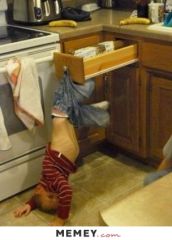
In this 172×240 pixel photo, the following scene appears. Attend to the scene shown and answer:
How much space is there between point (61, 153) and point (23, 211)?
15.2 inches

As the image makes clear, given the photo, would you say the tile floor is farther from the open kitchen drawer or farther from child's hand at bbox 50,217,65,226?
the open kitchen drawer

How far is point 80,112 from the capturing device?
77.9 inches

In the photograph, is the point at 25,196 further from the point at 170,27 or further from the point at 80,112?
the point at 170,27

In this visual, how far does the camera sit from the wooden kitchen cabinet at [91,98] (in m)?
2.10

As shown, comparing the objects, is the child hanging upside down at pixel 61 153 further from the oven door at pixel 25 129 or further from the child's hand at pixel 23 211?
the oven door at pixel 25 129

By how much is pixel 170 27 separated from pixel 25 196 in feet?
4.13

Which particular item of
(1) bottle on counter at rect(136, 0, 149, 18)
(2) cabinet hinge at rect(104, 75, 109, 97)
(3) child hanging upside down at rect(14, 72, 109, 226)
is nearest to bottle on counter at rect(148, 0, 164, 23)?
(1) bottle on counter at rect(136, 0, 149, 18)

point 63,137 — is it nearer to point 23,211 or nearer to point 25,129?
point 25,129

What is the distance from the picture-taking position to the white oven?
1.90 metres

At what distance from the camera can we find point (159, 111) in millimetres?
2102

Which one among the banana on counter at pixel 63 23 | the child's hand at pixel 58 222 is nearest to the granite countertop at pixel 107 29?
the banana on counter at pixel 63 23

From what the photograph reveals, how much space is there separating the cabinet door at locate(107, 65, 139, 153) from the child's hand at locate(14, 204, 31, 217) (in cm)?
76

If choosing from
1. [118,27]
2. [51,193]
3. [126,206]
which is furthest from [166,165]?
[118,27]

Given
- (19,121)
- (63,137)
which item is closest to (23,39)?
Answer: (19,121)
